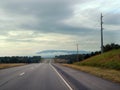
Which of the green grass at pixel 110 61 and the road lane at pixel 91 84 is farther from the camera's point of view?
the green grass at pixel 110 61

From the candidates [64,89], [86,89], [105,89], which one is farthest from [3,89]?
[105,89]

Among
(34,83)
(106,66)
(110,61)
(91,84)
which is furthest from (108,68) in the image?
(34,83)

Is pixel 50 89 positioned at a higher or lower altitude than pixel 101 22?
lower

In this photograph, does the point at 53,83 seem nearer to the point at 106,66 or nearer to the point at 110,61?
the point at 106,66

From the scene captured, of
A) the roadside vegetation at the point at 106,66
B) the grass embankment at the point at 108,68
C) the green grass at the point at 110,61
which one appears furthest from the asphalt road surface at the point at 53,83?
the green grass at the point at 110,61

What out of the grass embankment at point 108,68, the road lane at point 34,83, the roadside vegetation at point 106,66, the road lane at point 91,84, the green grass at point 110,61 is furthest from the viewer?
the green grass at point 110,61

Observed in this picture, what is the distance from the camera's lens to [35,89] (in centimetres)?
1549

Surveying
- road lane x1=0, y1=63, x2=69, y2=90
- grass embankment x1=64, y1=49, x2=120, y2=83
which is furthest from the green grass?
road lane x1=0, y1=63, x2=69, y2=90

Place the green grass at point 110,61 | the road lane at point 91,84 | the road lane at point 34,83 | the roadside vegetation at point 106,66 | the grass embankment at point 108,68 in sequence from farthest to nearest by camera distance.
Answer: the green grass at point 110,61, the roadside vegetation at point 106,66, the grass embankment at point 108,68, the road lane at point 34,83, the road lane at point 91,84

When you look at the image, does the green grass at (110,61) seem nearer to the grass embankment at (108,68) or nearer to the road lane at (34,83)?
the grass embankment at (108,68)

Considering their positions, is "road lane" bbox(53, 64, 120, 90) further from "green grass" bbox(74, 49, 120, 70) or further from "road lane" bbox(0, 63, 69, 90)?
"green grass" bbox(74, 49, 120, 70)

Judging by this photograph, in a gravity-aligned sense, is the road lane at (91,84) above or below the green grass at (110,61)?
below

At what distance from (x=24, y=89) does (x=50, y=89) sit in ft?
4.42

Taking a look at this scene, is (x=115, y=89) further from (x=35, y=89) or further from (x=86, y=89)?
(x=35, y=89)
